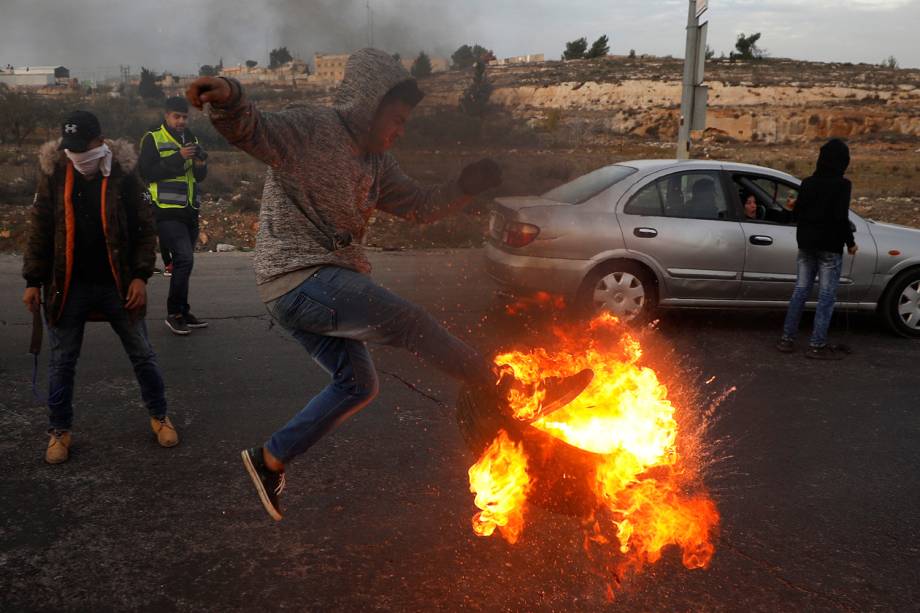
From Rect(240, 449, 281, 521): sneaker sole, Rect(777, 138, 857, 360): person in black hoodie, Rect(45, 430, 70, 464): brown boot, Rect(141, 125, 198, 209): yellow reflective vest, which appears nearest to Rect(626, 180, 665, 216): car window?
Rect(777, 138, 857, 360): person in black hoodie

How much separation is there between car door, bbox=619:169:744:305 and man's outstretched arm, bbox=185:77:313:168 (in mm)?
4729

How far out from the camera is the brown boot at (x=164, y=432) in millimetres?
4230

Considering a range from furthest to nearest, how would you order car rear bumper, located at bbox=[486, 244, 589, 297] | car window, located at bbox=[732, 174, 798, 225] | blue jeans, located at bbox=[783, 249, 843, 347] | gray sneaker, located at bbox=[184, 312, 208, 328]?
car window, located at bbox=[732, 174, 798, 225] < car rear bumper, located at bbox=[486, 244, 589, 297] < gray sneaker, located at bbox=[184, 312, 208, 328] < blue jeans, located at bbox=[783, 249, 843, 347]

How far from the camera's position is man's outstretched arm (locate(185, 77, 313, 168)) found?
2396 millimetres

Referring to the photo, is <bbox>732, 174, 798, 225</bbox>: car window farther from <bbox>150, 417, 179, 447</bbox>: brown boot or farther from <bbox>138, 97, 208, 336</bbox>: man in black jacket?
<bbox>150, 417, 179, 447</bbox>: brown boot

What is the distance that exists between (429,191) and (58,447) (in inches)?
98.0

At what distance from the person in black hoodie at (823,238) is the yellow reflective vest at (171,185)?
5463 millimetres

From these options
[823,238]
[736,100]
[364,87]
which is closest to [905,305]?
[823,238]

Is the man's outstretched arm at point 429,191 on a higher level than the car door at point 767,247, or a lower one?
higher

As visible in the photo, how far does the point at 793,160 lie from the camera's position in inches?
1337

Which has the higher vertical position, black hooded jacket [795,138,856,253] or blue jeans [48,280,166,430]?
black hooded jacket [795,138,856,253]

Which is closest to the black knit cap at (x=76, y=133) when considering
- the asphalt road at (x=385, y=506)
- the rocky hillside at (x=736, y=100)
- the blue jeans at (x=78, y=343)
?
the blue jeans at (x=78, y=343)

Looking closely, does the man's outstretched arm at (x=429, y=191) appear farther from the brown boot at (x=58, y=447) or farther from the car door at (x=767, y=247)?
the car door at (x=767, y=247)

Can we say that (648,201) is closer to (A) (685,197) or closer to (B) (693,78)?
(A) (685,197)
